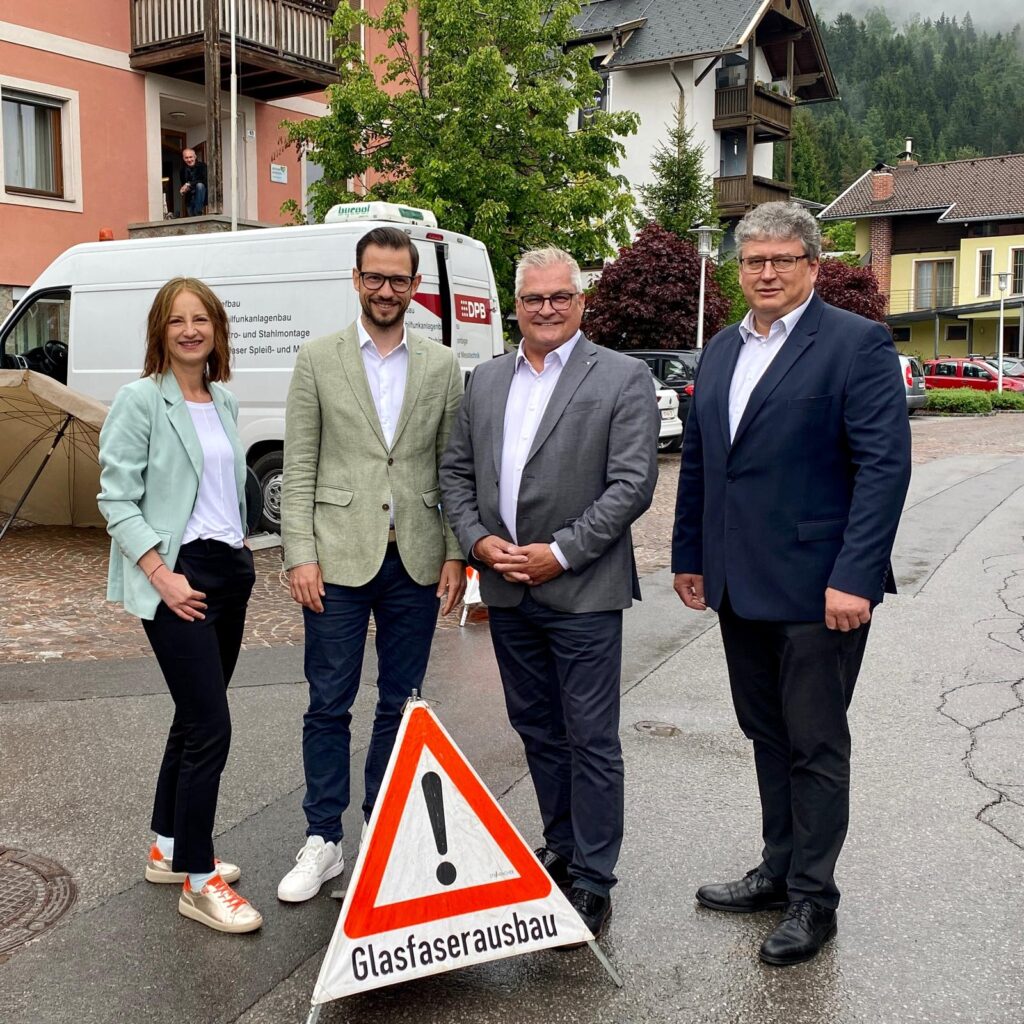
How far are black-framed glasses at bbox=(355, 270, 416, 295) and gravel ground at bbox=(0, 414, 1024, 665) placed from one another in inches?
160

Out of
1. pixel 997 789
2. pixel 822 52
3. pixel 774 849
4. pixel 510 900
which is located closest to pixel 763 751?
pixel 774 849

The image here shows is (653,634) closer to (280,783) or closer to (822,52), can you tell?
(280,783)

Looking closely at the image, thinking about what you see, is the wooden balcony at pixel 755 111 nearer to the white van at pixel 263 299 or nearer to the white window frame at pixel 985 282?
the white window frame at pixel 985 282

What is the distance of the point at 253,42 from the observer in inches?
742

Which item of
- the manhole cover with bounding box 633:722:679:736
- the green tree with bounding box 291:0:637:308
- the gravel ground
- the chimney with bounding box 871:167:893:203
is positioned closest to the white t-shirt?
the manhole cover with bounding box 633:722:679:736

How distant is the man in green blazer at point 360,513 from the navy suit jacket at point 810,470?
3.02 feet

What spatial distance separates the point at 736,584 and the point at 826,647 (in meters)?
0.32

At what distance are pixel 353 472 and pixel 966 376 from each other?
39682mm

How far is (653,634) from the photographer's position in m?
7.69

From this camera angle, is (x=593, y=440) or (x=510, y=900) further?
(x=593, y=440)

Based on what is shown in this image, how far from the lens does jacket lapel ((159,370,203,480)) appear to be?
140 inches

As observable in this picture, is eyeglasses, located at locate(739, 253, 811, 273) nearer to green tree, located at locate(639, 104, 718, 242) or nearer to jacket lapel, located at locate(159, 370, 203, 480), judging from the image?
jacket lapel, located at locate(159, 370, 203, 480)

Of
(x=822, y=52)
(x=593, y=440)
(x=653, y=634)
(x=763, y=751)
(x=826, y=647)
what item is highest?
(x=822, y=52)

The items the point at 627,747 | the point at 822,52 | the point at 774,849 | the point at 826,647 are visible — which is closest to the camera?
the point at 826,647
